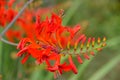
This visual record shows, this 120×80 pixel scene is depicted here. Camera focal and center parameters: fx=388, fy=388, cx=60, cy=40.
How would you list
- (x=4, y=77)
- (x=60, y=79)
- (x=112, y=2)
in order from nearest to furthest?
1. (x=60, y=79)
2. (x=4, y=77)
3. (x=112, y=2)

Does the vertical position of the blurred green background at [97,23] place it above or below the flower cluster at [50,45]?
below

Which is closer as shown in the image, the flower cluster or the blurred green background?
the flower cluster

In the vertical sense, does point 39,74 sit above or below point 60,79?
below

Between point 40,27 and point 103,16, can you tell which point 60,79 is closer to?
point 40,27

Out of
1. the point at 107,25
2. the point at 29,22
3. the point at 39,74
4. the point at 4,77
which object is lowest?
the point at 107,25

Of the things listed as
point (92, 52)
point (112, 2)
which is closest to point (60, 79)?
point (92, 52)

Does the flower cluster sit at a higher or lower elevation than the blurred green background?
higher

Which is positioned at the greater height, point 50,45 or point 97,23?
point 50,45

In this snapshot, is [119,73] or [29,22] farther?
[119,73]

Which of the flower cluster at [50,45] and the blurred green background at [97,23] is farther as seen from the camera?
the blurred green background at [97,23]

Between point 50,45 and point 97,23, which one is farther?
point 97,23

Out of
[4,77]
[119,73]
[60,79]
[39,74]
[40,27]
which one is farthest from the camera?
[119,73]
